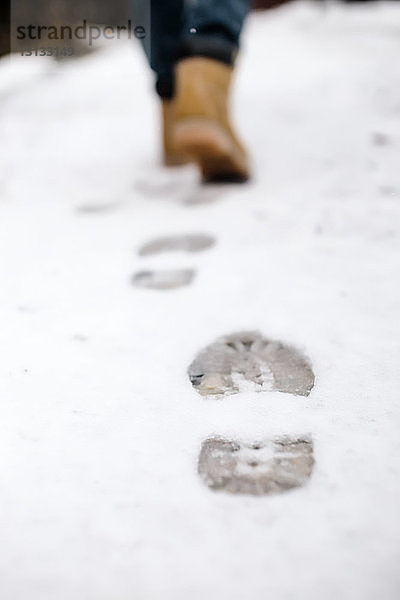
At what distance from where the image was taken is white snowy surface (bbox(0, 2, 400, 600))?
47cm

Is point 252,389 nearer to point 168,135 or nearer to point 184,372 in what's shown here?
point 184,372

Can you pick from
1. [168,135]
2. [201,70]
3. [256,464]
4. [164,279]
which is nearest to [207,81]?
[201,70]

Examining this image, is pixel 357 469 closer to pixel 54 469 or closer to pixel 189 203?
pixel 54 469

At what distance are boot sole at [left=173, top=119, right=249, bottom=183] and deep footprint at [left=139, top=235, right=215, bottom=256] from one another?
27 centimetres

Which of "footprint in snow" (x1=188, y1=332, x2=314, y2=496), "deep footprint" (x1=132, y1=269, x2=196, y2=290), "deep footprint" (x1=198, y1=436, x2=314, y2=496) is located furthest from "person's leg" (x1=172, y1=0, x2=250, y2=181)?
"deep footprint" (x1=198, y1=436, x2=314, y2=496)

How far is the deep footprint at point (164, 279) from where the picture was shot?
981 mm

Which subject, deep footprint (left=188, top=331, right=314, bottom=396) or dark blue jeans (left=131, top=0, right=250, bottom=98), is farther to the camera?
dark blue jeans (left=131, top=0, right=250, bottom=98)

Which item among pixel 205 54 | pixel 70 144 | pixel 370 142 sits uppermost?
pixel 205 54

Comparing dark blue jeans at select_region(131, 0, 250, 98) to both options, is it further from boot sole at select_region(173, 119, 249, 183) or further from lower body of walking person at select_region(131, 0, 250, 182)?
boot sole at select_region(173, 119, 249, 183)

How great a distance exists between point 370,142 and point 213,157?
1.88 ft

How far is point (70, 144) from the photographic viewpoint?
6.69 ft

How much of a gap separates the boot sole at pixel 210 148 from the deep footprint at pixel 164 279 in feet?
1.43

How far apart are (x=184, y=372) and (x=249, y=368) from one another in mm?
88

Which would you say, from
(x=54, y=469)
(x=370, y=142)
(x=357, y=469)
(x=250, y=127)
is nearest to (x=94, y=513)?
(x=54, y=469)
